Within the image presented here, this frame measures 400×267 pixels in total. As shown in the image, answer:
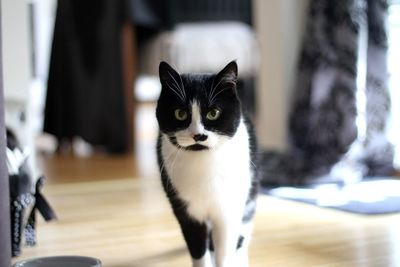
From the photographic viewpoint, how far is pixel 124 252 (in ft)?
5.15

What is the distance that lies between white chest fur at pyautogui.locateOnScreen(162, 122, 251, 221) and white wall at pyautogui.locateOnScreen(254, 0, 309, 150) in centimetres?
172

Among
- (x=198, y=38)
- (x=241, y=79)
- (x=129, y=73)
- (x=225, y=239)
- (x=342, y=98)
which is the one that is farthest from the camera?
(x=241, y=79)

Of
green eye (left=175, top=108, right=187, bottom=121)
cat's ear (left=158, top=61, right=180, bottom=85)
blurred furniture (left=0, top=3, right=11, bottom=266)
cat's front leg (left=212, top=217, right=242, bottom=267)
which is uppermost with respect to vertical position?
cat's ear (left=158, top=61, right=180, bottom=85)

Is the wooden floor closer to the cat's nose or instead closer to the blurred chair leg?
the cat's nose

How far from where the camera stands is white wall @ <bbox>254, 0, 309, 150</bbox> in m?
3.02

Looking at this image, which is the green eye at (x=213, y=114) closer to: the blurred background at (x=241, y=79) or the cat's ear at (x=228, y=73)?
the cat's ear at (x=228, y=73)

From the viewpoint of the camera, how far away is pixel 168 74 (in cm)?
124

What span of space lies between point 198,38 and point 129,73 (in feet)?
1.73

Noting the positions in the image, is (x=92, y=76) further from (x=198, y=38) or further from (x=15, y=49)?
(x=15, y=49)

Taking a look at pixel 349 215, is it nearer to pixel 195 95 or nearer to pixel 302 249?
pixel 302 249

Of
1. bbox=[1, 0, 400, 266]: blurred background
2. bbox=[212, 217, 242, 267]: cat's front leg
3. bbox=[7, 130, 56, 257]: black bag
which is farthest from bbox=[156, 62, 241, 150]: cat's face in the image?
bbox=[1, 0, 400, 266]: blurred background

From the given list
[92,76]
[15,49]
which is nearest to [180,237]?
[15,49]

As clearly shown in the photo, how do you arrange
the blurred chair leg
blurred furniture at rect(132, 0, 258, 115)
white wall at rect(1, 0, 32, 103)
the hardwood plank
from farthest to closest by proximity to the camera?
1. blurred furniture at rect(132, 0, 258, 115)
2. the blurred chair leg
3. white wall at rect(1, 0, 32, 103)
4. the hardwood plank

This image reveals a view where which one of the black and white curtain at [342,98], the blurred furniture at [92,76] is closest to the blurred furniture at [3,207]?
the black and white curtain at [342,98]
